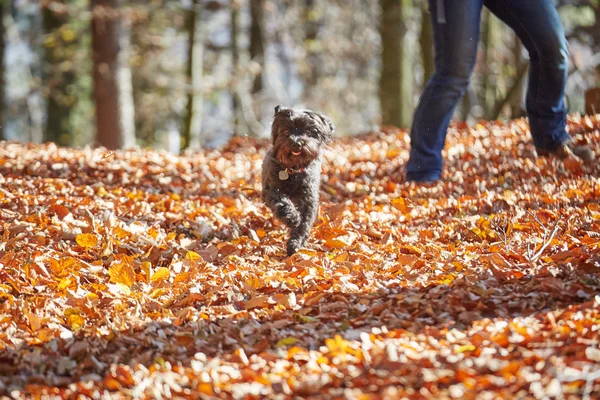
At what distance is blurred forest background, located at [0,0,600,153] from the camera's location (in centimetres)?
1290

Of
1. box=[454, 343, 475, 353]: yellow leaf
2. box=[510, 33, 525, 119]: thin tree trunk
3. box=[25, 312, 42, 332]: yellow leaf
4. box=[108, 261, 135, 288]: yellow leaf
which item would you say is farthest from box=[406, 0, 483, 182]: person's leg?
box=[510, 33, 525, 119]: thin tree trunk

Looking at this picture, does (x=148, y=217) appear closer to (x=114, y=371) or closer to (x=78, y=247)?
(x=78, y=247)

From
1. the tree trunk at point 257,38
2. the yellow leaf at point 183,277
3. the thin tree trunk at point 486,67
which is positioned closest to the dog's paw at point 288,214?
the yellow leaf at point 183,277

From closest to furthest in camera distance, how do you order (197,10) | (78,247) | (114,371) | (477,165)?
(114,371), (78,247), (477,165), (197,10)

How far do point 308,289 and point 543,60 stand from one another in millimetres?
3870

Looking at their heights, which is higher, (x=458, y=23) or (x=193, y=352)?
(x=458, y=23)

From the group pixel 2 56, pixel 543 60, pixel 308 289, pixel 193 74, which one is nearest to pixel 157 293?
pixel 308 289

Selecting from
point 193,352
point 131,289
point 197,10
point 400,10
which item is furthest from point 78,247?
point 197,10

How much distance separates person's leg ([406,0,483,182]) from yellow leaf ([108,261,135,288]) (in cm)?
360

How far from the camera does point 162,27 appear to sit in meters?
20.3

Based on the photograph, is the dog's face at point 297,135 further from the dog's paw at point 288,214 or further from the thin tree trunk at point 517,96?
the thin tree trunk at point 517,96

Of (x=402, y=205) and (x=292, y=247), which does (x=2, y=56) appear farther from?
(x=292, y=247)

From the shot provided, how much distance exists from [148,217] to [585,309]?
3.84 metres

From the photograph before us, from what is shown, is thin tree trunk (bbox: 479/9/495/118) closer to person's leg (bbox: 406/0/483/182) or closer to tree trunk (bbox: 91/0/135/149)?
tree trunk (bbox: 91/0/135/149)
